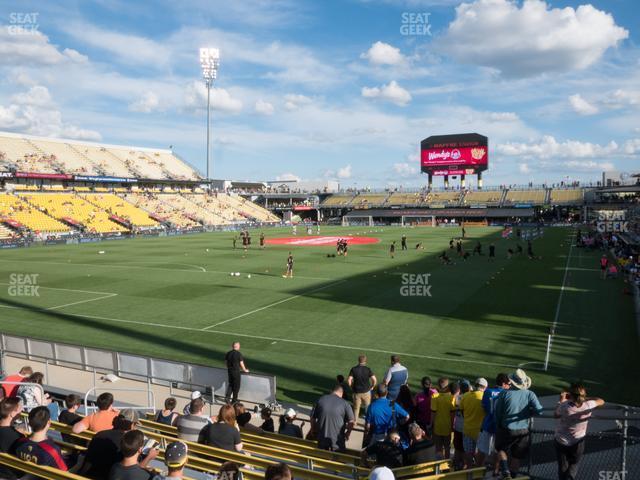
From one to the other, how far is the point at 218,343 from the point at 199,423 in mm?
11004

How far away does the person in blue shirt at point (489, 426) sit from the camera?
23.4ft

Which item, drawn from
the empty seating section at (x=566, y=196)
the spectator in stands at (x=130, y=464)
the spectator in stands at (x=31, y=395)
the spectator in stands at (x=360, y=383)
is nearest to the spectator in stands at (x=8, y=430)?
the spectator in stands at (x=130, y=464)

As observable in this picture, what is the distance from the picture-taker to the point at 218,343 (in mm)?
17875

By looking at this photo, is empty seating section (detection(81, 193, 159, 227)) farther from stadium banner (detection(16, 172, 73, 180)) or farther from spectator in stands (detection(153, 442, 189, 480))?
spectator in stands (detection(153, 442, 189, 480))

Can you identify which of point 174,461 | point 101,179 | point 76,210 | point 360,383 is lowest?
point 360,383

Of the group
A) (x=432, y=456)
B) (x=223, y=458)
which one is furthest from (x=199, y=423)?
(x=432, y=456)

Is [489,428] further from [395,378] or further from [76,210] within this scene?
[76,210]

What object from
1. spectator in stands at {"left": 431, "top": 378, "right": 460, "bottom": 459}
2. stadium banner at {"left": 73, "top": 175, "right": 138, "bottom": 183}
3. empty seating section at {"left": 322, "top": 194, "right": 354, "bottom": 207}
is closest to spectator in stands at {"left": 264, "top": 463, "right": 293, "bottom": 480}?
spectator in stands at {"left": 431, "top": 378, "right": 460, "bottom": 459}

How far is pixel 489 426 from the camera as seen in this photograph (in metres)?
7.25

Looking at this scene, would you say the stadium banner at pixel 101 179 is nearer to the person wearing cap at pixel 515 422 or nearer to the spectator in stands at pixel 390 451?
the spectator in stands at pixel 390 451

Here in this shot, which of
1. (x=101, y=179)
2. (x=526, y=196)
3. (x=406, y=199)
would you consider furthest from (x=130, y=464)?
(x=406, y=199)

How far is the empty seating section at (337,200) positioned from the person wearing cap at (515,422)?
11179 centimetres

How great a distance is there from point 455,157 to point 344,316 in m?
78.1

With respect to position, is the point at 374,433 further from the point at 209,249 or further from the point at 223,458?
the point at 209,249
